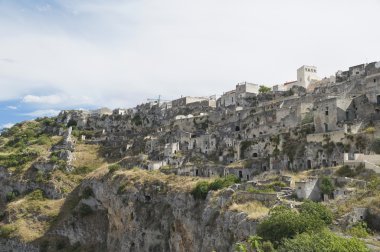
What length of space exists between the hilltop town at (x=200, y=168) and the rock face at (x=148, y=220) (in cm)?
14

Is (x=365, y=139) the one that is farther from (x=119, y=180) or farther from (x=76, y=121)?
(x=76, y=121)

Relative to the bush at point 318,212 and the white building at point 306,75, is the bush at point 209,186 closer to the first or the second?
the bush at point 318,212

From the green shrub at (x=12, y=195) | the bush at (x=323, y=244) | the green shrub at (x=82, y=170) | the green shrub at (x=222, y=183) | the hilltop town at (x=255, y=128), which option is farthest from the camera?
the green shrub at (x=82, y=170)

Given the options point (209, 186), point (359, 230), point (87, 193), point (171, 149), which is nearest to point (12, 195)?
point (87, 193)

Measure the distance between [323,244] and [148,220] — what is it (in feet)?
99.1

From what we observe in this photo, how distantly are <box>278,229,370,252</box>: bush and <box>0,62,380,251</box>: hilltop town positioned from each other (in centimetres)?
434

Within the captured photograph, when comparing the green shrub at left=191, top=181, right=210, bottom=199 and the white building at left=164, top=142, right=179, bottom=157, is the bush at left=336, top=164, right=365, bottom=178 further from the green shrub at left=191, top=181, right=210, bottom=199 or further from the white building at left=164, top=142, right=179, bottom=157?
the white building at left=164, top=142, right=179, bottom=157

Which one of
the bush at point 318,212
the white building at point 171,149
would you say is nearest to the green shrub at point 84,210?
the white building at point 171,149

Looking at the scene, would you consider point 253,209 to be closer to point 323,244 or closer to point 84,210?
point 323,244

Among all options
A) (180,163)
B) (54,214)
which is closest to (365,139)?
(180,163)

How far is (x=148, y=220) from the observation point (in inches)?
1929

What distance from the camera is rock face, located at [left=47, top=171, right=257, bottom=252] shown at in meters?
35.7

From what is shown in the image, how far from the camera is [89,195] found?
199 feet

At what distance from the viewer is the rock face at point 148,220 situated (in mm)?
35663
